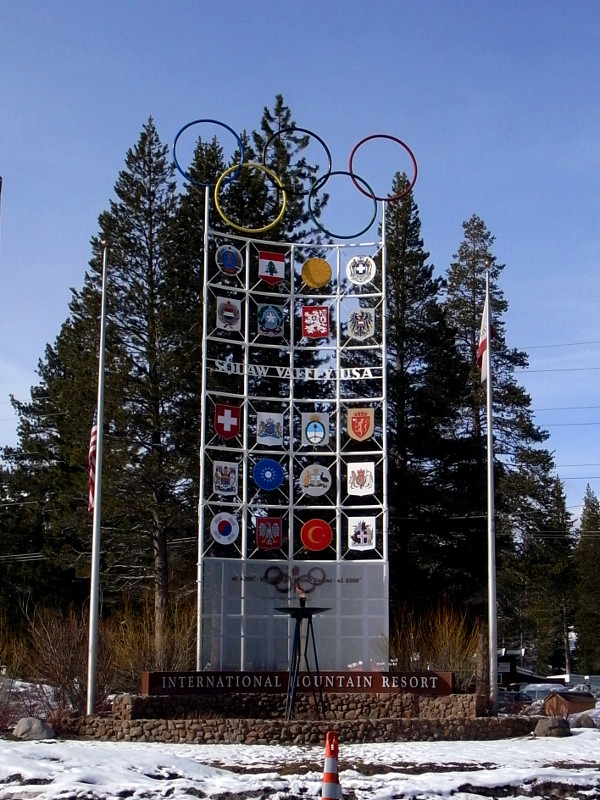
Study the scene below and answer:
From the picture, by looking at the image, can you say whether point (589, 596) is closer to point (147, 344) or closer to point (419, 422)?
point (419, 422)

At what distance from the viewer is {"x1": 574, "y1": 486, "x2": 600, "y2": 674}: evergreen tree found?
223 ft

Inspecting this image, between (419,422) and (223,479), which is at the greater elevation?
(419,422)

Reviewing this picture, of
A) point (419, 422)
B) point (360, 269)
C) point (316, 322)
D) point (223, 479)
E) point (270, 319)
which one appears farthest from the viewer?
point (419, 422)

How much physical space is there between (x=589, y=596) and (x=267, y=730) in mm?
52100

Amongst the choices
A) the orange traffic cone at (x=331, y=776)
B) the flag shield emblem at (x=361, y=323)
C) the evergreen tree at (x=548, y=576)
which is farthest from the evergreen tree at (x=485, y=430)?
the orange traffic cone at (x=331, y=776)

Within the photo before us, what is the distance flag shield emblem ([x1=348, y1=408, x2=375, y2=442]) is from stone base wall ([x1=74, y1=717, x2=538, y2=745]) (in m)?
8.45

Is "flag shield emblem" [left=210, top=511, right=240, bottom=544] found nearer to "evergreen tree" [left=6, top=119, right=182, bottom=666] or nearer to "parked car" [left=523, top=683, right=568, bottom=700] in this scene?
"evergreen tree" [left=6, top=119, right=182, bottom=666]

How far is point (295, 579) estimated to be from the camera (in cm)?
2672

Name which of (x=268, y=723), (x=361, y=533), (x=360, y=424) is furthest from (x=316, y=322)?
(x=268, y=723)

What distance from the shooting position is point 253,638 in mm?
A: 26172

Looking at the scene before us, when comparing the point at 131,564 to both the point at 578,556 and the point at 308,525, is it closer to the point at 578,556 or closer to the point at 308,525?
the point at 308,525

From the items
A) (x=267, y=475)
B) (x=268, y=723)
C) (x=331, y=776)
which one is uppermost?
(x=267, y=475)

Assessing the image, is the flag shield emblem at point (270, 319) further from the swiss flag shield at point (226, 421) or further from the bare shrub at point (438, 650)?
the bare shrub at point (438, 650)

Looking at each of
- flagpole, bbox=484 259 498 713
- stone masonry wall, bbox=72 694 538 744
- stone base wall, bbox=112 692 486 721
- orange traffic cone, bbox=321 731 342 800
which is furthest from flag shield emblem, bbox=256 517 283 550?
orange traffic cone, bbox=321 731 342 800
